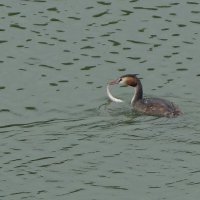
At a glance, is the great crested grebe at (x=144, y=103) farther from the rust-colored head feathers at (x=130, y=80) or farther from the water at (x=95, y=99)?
the water at (x=95, y=99)

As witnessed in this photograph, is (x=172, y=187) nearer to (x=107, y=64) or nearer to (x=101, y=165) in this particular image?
(x=101, y=165)

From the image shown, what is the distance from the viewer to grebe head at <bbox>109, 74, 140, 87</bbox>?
2836cm

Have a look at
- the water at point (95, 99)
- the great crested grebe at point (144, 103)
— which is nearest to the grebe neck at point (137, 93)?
the great crested grebe at point (144, 103)

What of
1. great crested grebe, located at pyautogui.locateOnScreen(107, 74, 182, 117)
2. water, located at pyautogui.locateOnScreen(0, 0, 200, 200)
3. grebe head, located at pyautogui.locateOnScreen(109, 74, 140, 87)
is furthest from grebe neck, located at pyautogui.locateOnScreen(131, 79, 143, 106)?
water, located at pyautogui.locateOnScreen(0, 0, 200, 200)

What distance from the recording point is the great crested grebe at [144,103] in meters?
26.4

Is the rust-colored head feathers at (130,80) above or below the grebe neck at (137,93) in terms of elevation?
above

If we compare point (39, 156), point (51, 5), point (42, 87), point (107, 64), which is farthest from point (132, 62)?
point (39, 156)

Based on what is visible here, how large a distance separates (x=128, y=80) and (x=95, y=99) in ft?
3.95

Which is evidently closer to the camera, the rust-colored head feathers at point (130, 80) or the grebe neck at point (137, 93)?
the grebe neck at point (137, 93)

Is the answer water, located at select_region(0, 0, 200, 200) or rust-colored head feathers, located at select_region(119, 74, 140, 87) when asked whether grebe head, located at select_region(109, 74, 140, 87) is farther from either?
water, located at select_region(0, 0, 200, 200)

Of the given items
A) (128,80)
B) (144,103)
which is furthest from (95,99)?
(144,103)

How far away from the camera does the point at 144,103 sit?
27484 millimetres

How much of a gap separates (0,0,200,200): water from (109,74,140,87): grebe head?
597 millimetres

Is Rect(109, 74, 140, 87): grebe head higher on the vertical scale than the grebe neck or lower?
higher
